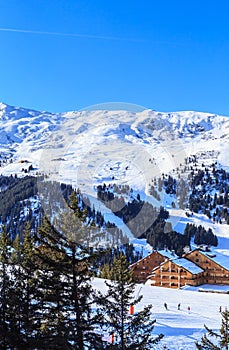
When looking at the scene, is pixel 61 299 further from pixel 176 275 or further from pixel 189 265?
pixel 189 265

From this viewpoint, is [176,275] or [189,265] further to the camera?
[189,265]

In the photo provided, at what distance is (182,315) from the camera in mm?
36031

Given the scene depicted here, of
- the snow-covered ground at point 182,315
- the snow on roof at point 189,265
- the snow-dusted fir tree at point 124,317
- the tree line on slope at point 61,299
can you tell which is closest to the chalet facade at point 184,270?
the snow on roof at point 189,265

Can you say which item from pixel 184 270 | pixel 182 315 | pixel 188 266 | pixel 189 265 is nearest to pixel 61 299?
pixel 182 315

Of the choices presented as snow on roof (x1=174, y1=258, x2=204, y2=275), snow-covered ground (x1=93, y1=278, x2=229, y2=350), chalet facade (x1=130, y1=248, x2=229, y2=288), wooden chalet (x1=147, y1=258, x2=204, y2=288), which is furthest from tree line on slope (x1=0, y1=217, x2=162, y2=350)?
snow on roof (x1=174, y1=258, x2=204, y2=275)

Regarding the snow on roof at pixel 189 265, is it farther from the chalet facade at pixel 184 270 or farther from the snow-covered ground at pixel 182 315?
the snow-covered ground at pixel 182 315

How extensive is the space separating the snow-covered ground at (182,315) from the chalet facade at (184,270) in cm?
3007

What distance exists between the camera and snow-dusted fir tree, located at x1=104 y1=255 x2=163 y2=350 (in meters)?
15.9

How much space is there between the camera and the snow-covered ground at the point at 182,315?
28.9 m

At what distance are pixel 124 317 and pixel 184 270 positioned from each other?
67.2 meters

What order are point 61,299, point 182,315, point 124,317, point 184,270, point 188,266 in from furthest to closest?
1. point 188,266
2. point 184,270
3. point 182,315
4. point 124,317
5. point 61,299

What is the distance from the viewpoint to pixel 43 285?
13.5 m

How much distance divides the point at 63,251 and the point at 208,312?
28.7 metres

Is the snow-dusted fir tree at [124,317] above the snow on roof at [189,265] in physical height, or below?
below
